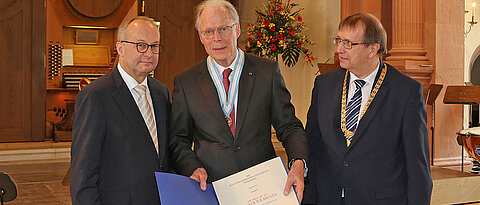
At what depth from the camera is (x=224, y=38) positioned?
2439 mm

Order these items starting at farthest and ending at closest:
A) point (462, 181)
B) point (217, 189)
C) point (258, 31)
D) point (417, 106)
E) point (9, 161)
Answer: point (258, 31) → point (9, 161) → point (462, 181) → point (417, 106) → point (217, 189)

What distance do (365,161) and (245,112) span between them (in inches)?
23.2

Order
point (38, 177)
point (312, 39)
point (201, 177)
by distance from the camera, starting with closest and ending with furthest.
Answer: point (201, 177) < point (38, 177) < point (312, 39)

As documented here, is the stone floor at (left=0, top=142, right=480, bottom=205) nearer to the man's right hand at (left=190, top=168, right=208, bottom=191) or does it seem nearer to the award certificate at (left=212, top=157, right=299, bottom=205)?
the man's right hand at (left=190, top=168, right=208, bottom=191)

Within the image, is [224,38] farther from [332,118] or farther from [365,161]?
[365,161]

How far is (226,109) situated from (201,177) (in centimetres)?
40

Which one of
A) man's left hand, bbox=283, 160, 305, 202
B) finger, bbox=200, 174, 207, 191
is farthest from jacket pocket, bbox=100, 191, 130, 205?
man's left hand, bbox=283, 160, 305, 202

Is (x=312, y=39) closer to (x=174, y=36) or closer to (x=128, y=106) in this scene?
(x=174, y=36)

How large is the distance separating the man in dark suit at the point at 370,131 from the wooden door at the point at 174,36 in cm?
710

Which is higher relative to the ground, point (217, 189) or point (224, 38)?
point (224, 38)

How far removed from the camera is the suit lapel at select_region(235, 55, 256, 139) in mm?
2467

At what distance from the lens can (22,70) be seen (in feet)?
28.6

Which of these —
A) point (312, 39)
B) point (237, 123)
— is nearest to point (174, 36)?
point (312, 39)

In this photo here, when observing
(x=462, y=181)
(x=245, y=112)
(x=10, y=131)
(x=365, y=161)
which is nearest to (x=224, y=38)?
(x=245, y=112)
